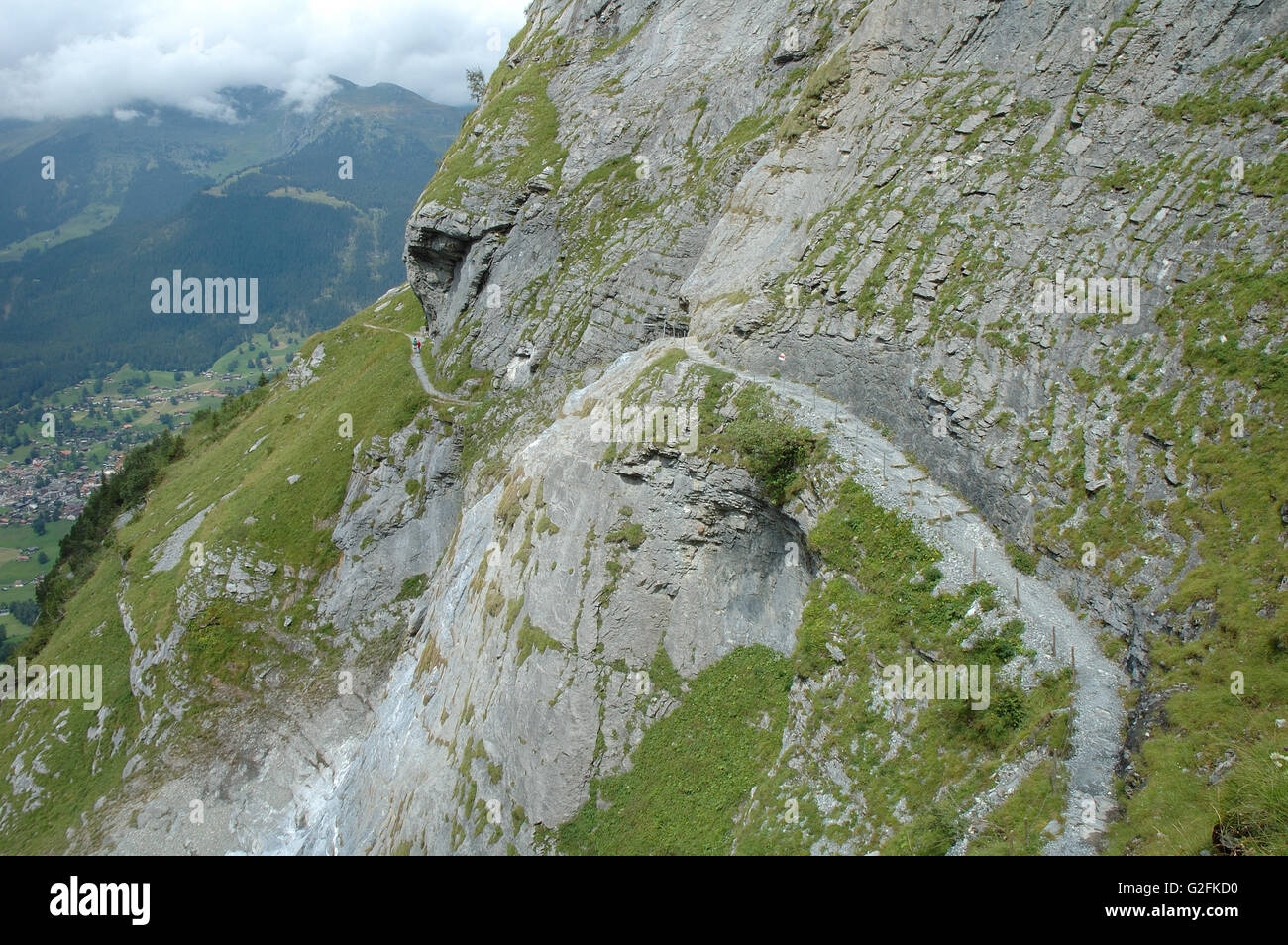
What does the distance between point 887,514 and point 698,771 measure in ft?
37.6

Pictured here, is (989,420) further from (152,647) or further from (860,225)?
(152,647)

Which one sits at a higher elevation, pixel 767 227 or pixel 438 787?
pixel 767 227

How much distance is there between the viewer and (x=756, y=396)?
26.9 meters

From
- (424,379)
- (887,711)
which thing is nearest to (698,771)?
(887,711)

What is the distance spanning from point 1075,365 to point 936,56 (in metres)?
19.9

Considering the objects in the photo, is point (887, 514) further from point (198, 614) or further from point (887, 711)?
point (198, 614)

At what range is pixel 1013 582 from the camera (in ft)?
64.4

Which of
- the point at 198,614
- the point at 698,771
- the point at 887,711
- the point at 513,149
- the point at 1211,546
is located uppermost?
the point at 513,149

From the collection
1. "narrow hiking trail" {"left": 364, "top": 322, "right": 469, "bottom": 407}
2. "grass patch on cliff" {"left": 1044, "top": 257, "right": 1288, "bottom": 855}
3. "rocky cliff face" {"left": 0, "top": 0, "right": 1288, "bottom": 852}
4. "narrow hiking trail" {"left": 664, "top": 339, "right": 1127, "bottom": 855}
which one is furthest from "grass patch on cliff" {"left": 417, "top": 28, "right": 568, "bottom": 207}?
"grass patch on cliff" {"left": 1044, "top": 257, "right": 1288, "bottom": 855}

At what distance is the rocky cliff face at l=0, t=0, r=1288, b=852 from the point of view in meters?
16.6

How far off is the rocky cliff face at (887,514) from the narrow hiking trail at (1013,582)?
0.36 feet

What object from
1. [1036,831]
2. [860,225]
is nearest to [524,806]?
[1036,831]

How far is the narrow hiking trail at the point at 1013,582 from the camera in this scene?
14258 mm

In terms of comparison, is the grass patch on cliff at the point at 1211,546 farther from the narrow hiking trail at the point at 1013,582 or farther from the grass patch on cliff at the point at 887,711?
the grass patch on cliff at the point at 887,711
